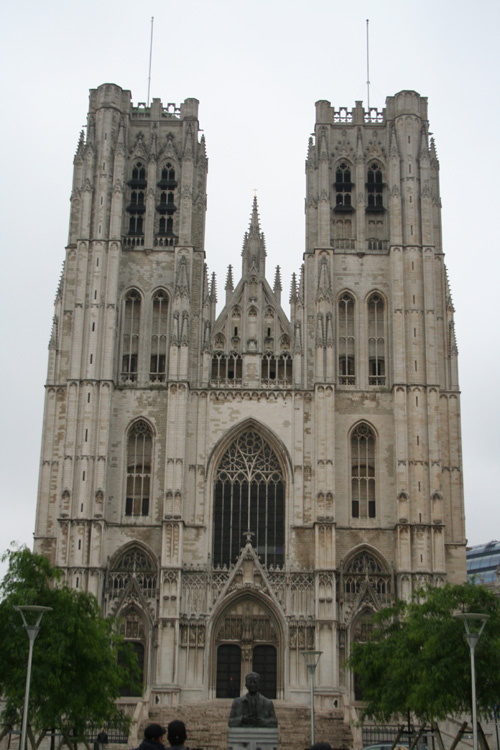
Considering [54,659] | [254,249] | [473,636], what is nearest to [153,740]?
[473,636]

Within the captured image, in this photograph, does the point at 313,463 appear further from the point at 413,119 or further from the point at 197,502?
the point at 413,119

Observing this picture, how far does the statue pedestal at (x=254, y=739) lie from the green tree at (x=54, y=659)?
12.8m

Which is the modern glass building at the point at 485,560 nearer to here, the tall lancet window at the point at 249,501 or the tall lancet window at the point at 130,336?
the tall lancet window at the point at 249,501

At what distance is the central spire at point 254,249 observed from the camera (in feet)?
162

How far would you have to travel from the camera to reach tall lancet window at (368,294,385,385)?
47.7 metres

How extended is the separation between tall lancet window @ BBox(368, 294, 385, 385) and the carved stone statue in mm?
33342

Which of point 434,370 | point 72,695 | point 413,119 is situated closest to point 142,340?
point 434,370

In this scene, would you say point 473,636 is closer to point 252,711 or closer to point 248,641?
point 252,711

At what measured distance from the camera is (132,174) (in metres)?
51.1

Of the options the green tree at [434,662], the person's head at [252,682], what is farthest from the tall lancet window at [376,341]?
the person's head at [252,682]

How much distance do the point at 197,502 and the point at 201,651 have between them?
20.7 ft

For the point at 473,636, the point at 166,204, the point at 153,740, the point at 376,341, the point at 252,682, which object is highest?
the point at 166,204

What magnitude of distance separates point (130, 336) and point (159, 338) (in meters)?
1.36

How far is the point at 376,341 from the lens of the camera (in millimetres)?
48219
